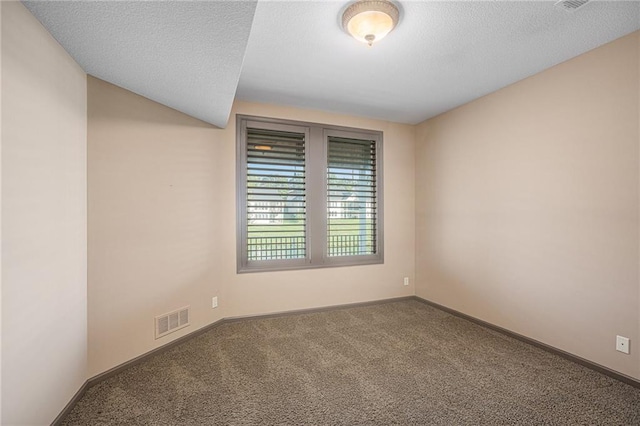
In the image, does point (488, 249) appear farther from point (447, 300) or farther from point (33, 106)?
point (33, 106)

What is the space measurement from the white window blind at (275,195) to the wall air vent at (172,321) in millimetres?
954

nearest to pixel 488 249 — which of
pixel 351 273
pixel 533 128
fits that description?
pixel 533 128

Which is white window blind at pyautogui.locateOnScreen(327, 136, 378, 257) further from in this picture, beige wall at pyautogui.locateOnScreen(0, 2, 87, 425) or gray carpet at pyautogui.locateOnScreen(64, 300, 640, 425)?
beige wall at pyautogui.locateOnScreen(0, 2, 87, 425)

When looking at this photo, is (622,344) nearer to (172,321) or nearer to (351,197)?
(351,197)

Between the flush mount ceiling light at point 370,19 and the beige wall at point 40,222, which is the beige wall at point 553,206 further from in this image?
the beige wall at point 40,222

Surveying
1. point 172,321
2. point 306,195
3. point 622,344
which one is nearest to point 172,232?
point 172,321

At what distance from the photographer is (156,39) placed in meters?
1.71

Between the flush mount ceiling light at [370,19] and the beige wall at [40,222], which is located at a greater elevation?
the flush mount ceiling light at [370,19]

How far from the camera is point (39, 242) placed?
5.51ft

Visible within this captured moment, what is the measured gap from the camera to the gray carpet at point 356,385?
1.93 m

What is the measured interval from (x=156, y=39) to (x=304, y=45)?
111cm

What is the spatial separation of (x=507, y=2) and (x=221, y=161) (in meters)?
2.91

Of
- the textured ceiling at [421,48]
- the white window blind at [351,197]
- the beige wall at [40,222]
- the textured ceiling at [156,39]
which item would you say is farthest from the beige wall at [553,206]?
the beige wall at [40,222]

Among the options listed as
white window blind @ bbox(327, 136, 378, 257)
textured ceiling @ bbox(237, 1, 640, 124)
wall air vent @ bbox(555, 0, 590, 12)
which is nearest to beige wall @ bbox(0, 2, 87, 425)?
textured ceiling @ bbox(237, 1, 640, 124)
